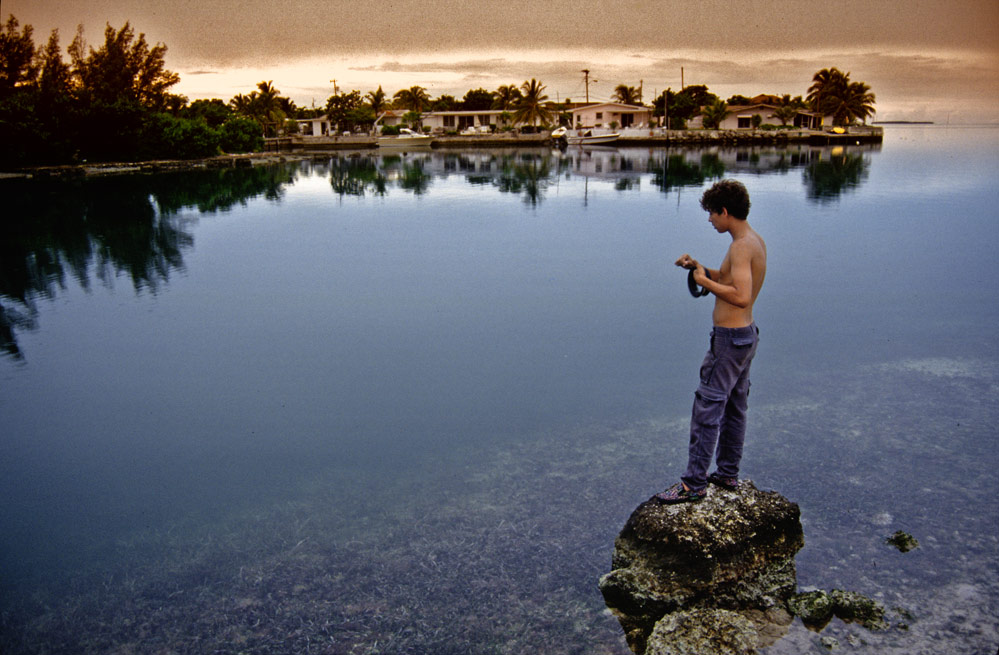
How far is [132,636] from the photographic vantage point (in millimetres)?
4461

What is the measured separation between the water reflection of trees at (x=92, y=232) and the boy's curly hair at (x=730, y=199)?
9.49 m

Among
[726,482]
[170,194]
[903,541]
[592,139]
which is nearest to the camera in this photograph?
[726,482]

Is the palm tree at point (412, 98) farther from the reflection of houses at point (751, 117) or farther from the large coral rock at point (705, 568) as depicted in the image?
the large coral rock at point (705, 568)

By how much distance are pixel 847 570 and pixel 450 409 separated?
417 centimetres

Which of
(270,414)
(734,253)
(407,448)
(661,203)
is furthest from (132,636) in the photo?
(661,203)

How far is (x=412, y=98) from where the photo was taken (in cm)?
11900

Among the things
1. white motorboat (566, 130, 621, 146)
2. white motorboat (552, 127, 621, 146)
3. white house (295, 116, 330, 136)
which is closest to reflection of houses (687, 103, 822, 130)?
white motorboat (552, 127, 621, 146)

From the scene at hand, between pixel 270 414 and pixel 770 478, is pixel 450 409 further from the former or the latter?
pixel 770 478

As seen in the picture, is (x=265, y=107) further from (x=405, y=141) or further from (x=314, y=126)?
(x=405, y=141)

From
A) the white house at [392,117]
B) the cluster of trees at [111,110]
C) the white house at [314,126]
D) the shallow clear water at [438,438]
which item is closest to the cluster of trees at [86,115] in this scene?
the cluster of trees at [111,110]

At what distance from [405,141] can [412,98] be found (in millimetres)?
34711

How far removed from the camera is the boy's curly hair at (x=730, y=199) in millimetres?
4277

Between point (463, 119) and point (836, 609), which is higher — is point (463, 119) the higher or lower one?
the higher one

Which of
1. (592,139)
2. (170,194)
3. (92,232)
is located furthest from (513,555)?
(592,139)
